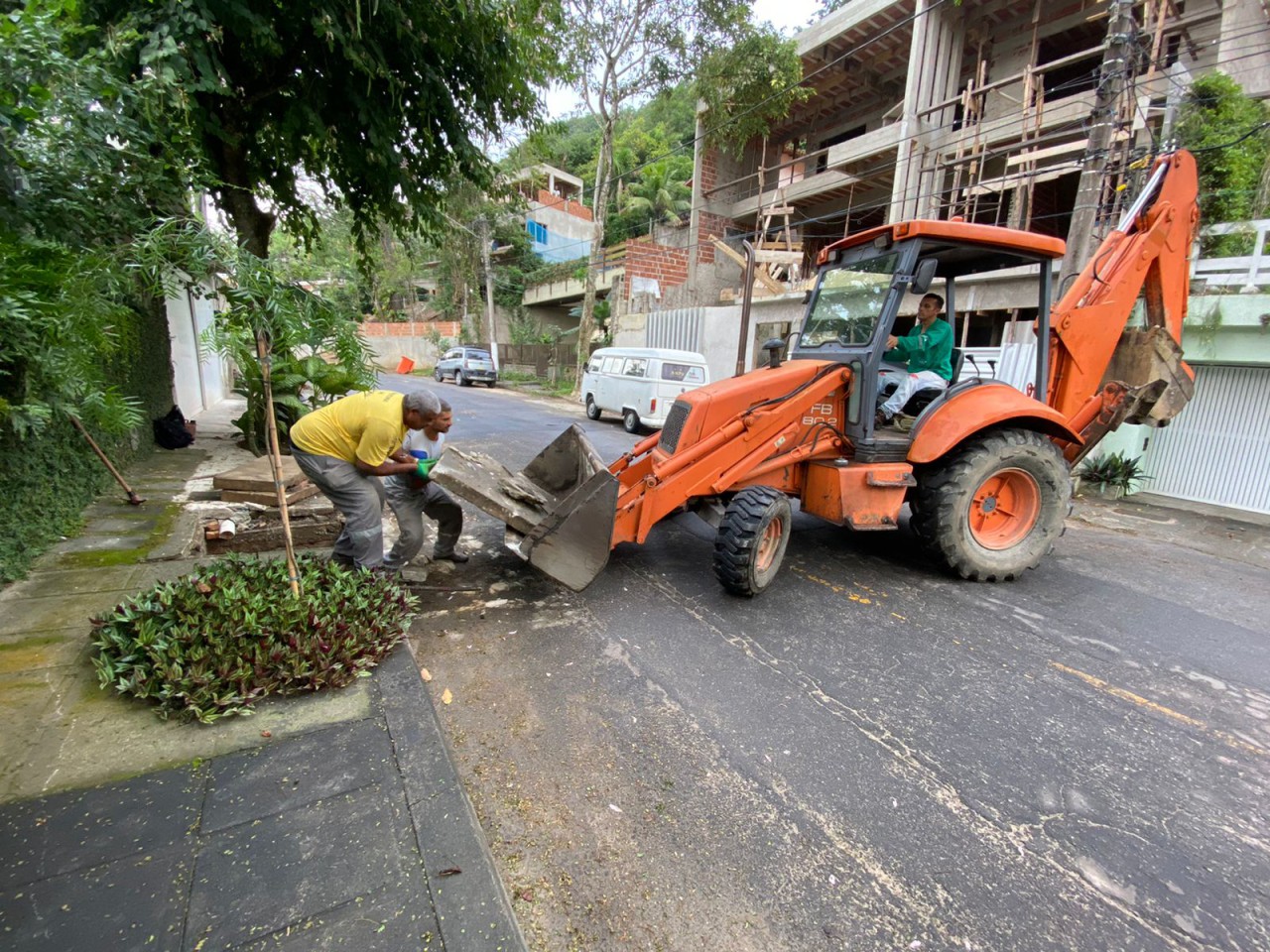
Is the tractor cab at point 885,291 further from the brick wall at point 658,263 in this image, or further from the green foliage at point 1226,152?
the brick wall at point 658,263

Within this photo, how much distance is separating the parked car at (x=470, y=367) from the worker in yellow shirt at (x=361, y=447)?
22.2 meters

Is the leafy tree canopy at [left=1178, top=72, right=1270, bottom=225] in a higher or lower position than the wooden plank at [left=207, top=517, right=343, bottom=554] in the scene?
higher

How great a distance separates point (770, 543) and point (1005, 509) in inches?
88.5

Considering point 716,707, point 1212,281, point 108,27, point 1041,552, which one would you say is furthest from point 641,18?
point 716,707

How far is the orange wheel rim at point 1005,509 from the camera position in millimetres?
4742

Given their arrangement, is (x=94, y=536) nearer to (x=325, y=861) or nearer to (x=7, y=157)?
(x=7, y=157)

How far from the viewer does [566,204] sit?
127ft

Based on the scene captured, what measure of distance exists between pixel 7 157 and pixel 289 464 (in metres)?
4.82

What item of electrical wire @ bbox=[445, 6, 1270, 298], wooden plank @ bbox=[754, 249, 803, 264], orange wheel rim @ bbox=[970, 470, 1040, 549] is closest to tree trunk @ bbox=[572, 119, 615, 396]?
electrical wire @ bbox=[445, 6, 1270, 298]

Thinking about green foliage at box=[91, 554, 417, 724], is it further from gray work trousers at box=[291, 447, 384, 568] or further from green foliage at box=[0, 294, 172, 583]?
green foliage at box=[0, 294, 172, 583]

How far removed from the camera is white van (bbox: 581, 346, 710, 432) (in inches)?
485

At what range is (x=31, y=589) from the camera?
11.9 feet

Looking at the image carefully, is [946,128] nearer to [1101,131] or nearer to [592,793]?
[1101,131]

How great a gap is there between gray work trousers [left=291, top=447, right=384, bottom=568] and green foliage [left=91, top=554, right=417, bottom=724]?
52 cm
